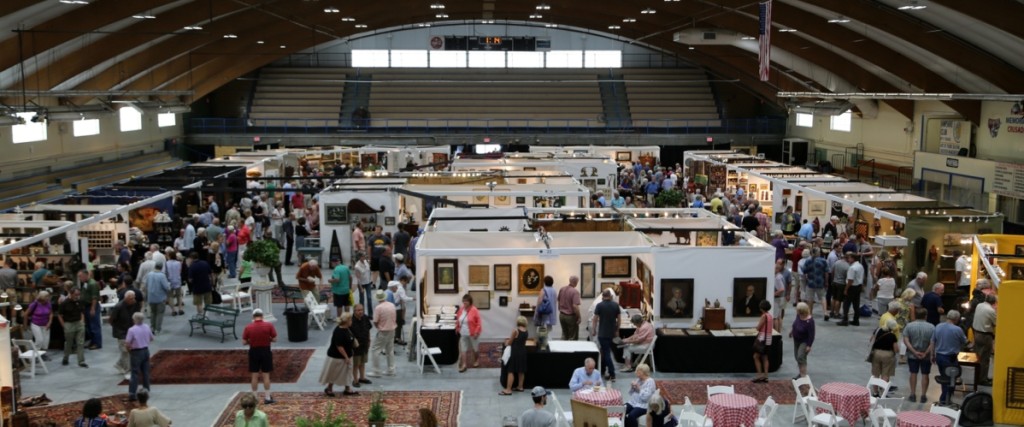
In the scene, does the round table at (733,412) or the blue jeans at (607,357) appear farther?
the blue jeans at (607,357)

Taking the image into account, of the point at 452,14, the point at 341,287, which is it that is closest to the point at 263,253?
the point at 341,287

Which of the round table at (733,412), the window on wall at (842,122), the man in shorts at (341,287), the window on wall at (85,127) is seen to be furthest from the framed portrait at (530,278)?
the window on wall at (842,122)

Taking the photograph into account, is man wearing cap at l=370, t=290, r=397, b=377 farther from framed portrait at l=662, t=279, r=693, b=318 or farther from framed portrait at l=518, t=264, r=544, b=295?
framed portrait at l=662, t=279, r=693, b=318

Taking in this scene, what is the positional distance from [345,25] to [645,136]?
13.5 m

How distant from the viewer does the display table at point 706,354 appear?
1234 centimetres

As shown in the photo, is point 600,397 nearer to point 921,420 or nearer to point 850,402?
point 850,402

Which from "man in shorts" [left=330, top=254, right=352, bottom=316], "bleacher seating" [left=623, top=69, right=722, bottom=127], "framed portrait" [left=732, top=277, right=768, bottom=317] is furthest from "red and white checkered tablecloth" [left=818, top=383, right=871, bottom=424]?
"bleacher seating" [left=623, top=69, right=722, bottom=127]

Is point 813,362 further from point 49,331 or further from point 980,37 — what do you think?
point 980,37

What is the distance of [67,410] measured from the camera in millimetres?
10844

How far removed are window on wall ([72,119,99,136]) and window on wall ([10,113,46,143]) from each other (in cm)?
209

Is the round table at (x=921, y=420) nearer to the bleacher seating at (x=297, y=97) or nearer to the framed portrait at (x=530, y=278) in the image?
the framed portrait at (x=530, y=278)

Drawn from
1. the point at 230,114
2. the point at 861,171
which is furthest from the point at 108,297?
the point at 230,114

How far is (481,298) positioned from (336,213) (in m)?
7.03

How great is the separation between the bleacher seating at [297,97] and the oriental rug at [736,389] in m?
32.3
